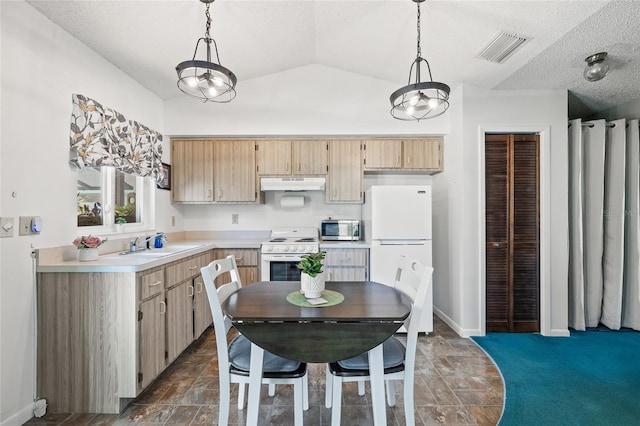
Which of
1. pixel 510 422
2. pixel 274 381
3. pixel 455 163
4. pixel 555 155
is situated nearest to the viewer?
pixel 274 381

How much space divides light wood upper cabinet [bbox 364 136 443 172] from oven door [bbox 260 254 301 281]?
56.5 inches

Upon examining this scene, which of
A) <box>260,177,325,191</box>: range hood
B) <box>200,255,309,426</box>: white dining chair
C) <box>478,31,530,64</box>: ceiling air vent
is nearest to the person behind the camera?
<box>200,255,309,426</box>: white dining chair

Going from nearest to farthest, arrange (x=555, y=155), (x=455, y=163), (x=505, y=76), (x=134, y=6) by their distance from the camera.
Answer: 1. (x=134, y=6)
2. (x=505, y=76)
3. (x=555, y=155)
4. (x=455, y=163)

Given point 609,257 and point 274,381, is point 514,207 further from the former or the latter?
point 274,381

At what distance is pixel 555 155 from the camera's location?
9.70 feet

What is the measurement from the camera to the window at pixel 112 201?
7.70 ft

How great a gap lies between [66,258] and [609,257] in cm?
496

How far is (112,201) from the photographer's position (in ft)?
8.63

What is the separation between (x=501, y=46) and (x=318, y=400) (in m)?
3.05

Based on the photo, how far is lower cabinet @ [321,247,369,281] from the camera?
317 centimetres

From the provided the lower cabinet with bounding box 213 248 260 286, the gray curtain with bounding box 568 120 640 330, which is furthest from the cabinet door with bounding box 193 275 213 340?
the gray curtain with bounding box 568 120 640 330

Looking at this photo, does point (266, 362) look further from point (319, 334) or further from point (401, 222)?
point (401, 222)

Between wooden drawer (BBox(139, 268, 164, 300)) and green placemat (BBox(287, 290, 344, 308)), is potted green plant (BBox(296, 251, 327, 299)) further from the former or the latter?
wooden drawer (BBox(139, 268, 164, 300))

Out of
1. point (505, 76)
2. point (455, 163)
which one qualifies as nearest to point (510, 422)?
point (455, 163)
